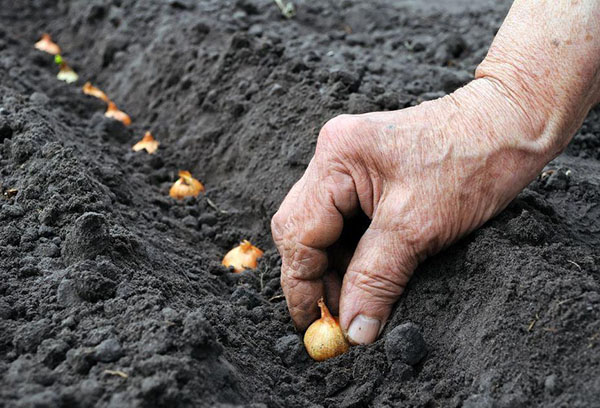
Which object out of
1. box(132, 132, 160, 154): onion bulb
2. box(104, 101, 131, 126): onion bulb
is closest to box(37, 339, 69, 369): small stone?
box(132, 132, 160, 154): onion bulb

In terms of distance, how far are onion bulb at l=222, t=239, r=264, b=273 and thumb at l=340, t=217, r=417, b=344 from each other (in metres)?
0.71

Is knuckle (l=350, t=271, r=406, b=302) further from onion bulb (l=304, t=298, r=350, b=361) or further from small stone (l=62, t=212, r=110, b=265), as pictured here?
small stone (l=62, t=212, r=110, b=265)

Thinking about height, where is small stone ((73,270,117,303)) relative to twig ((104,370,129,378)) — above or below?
below

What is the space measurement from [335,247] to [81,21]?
14.2 ft

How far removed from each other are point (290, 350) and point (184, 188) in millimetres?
1530

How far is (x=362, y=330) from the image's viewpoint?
267cm

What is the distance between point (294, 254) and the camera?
2.77 metres

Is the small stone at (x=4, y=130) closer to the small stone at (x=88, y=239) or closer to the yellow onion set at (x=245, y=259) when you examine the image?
the yellow onion set at (x=245, y=259)

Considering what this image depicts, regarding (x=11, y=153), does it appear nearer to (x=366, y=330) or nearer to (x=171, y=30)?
(x=366, y=330)

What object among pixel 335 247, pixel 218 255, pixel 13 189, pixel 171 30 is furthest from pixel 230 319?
pixel 171 30

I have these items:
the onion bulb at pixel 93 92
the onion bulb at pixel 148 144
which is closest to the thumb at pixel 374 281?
the onion bulb at pixel 148 144

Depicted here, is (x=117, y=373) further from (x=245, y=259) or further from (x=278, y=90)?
(x=278, y=90)

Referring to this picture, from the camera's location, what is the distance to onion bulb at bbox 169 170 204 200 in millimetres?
3975

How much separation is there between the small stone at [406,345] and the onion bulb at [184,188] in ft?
5.93
